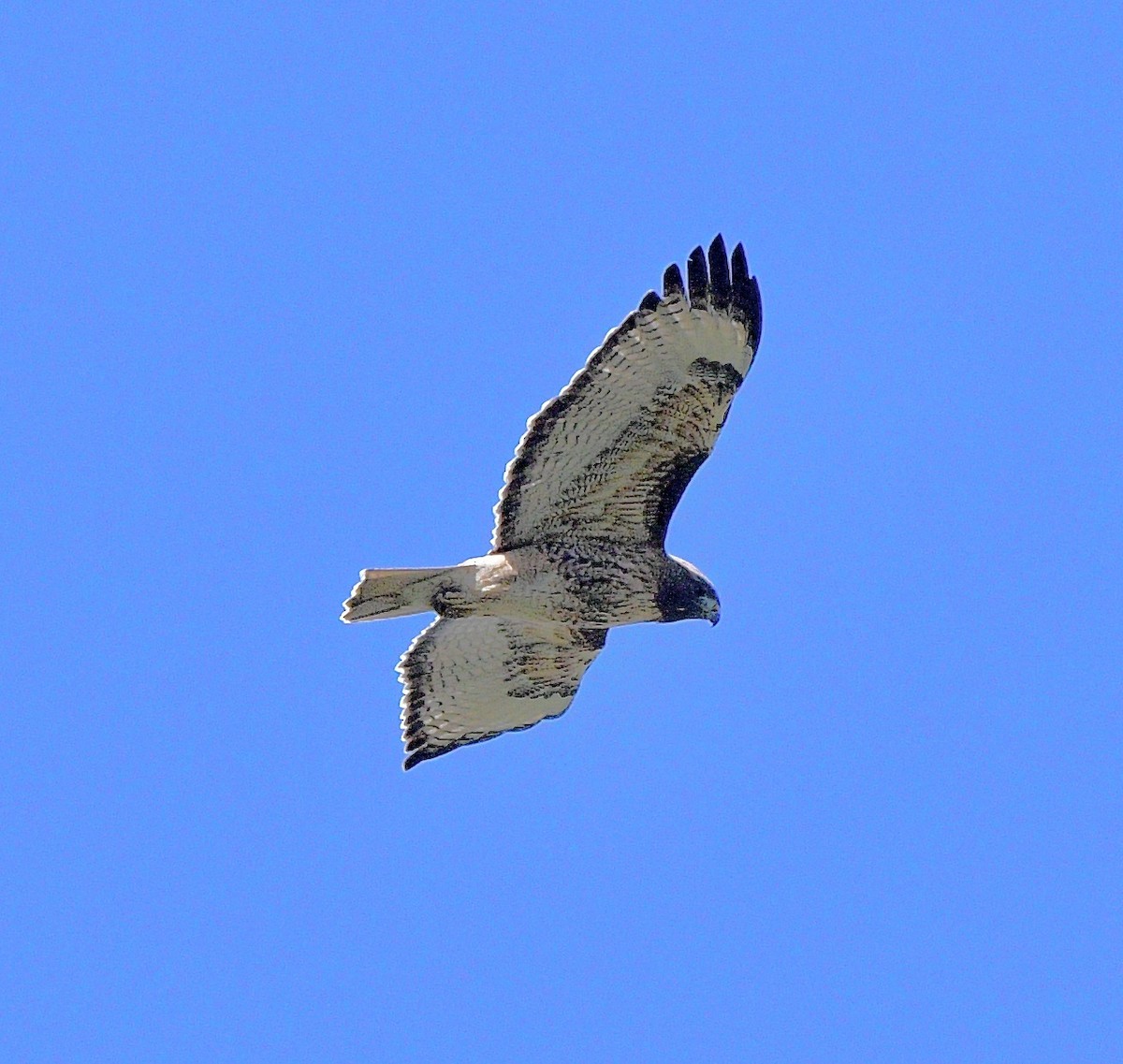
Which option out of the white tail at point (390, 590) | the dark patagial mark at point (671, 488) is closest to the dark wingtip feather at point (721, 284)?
the dark patagial mark at point (671, 488)

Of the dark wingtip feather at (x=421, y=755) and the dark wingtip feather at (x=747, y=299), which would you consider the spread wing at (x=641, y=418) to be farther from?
the dark wingtip feather at (x=421, y=755)

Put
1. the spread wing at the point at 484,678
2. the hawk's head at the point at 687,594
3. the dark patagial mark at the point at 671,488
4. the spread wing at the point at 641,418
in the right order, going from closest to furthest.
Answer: the spread wing at the point at 641,418 → the dark patagial mark at the point at 671,488 → the hawk's head at the point at 687,594 → the spread wing at the point at 484,678

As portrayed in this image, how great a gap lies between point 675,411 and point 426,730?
9.22ft

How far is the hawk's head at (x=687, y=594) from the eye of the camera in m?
10.0

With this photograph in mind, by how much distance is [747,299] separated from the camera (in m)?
9.46

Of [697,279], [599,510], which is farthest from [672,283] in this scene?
[599,510]

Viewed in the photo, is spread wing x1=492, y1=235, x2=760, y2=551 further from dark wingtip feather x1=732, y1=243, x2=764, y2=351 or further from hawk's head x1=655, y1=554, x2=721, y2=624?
hawk's head x1=655, y1=554, x2=721, y2=624

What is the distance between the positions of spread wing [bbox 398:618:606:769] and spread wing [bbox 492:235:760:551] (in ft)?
2.69

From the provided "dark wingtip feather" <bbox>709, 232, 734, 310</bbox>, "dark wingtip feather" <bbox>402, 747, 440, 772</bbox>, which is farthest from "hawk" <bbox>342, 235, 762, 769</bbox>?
"dark wingtip feather" <bbox>402, 747, 440, 772</bbox>

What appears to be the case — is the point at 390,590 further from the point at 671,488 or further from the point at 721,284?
the point at 721,284

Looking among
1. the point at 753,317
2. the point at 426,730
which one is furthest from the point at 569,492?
the point at 426,730

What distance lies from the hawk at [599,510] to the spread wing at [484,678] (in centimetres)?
1

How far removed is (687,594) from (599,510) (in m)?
0.63

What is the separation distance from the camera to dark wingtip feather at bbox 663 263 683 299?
9438mm
